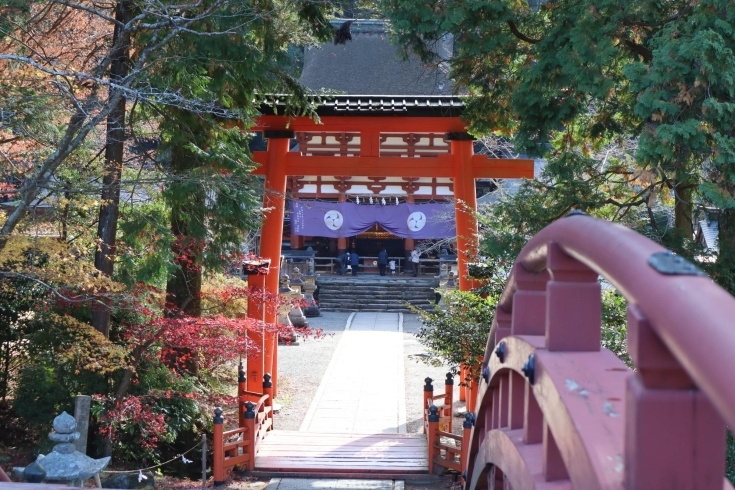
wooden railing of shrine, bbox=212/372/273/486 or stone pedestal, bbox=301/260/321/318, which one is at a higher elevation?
stone pedestal, bbox=301/260/321/318

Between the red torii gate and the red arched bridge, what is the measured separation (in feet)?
31.3

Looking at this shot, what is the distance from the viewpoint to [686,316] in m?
0.87

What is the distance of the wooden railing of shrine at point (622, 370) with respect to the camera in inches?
34.0

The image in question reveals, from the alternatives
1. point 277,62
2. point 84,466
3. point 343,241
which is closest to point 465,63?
point 277,62

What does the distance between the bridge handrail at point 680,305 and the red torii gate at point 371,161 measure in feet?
33.3

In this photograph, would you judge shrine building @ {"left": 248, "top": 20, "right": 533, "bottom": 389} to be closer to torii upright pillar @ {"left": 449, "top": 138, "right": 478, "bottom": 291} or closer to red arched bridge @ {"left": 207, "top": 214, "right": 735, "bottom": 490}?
torii upright pillar @ {"left": 449, "top": 138, "right": 478, "bottom": 291}

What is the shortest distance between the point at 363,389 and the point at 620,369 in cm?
1222

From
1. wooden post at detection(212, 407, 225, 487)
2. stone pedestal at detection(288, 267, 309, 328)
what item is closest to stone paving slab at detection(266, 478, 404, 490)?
wooden post at detection(212, 407, 225, 487)

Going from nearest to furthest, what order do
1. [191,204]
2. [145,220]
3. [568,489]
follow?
1. [568,489]
2. [145,220]
3. [191,204]

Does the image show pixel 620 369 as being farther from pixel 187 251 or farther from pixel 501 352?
pixel 187 251

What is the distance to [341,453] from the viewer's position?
9.34 metres

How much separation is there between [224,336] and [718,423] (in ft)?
24.9

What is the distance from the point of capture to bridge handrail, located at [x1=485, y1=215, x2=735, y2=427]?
78 cm

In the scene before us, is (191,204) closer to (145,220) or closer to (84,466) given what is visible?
(145,220)
